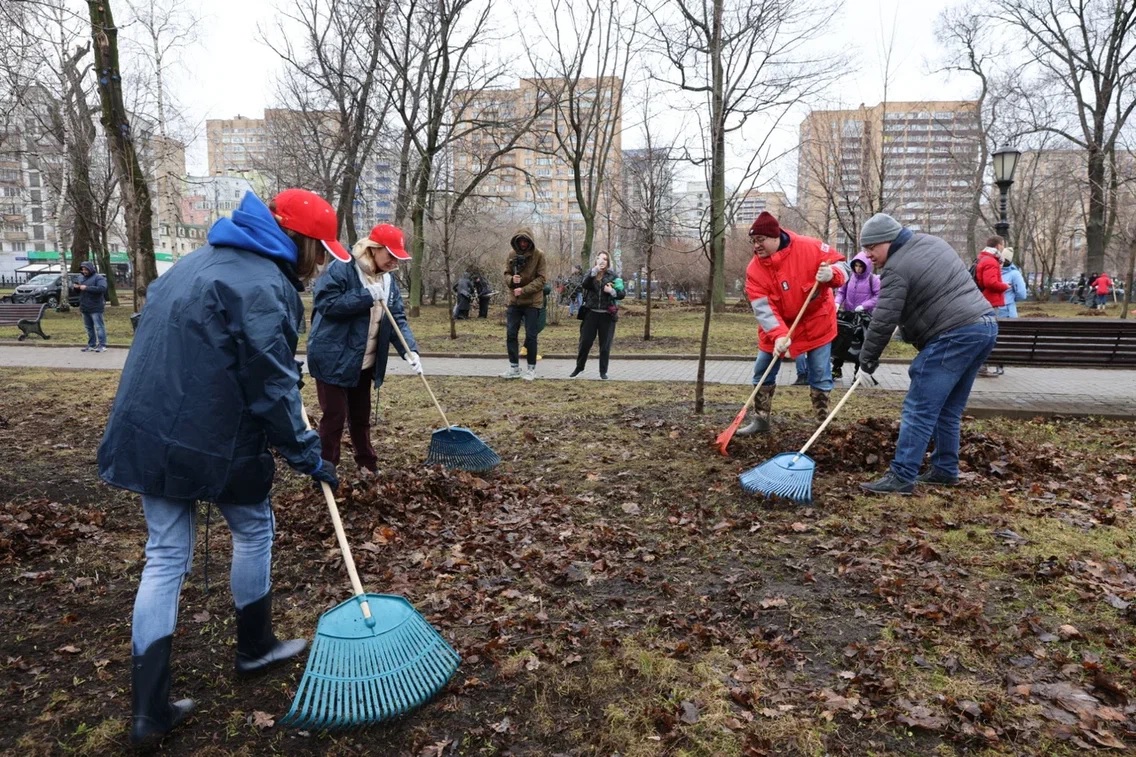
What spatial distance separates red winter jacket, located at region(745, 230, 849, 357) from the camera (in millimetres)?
5922

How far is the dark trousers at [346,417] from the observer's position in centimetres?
Answer: 491

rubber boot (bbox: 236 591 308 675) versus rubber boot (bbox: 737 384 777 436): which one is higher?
rubber boot (bbox: 737 384 777 436)

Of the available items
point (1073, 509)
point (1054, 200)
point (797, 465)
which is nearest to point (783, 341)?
point (797, 465)

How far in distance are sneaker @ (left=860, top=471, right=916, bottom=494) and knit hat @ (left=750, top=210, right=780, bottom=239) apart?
6.78 ft

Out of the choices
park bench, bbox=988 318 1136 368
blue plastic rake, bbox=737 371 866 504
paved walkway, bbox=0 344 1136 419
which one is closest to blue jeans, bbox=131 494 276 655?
blue plastic rake, bbox=737 371 866 504

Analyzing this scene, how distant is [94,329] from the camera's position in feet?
48.1

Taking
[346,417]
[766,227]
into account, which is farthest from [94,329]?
[766,227]

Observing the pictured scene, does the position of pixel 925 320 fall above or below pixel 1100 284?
below

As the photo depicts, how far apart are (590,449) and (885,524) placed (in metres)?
2.63

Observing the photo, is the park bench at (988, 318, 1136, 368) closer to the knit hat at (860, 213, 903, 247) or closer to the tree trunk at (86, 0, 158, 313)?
the knit hat at (860, 213, 903, 247)

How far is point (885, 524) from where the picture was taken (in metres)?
4.41

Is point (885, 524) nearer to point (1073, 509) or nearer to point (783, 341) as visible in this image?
point (1073, 509)

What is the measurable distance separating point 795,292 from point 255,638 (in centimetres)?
475

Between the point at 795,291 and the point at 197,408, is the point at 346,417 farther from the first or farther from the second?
the point at 795,291
